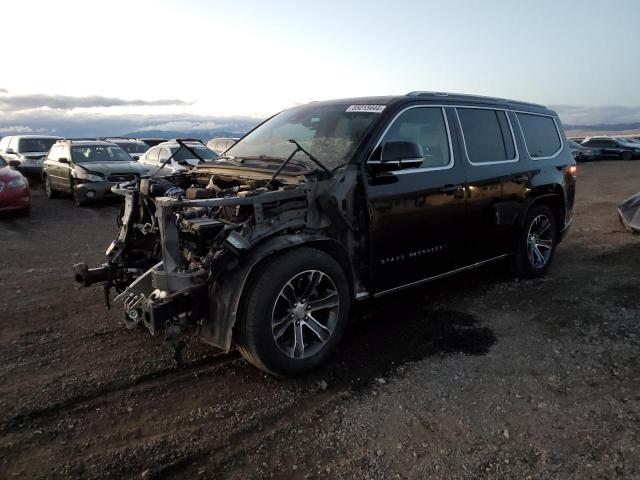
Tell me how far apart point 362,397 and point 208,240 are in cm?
146

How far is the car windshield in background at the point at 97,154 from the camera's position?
42.5ft

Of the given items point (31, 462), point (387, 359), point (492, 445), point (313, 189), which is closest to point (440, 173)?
point (313, 189)

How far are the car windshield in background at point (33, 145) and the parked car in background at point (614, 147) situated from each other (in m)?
33.3

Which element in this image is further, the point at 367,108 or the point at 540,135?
the point at 540,135

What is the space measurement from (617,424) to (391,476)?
1470mm

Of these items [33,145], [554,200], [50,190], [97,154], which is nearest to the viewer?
[554,200]

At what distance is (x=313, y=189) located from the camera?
358 centimetres

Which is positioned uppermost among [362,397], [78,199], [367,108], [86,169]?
[367,108]

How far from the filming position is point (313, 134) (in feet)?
14.1

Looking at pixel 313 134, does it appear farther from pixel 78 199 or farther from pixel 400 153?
pixel 78 199

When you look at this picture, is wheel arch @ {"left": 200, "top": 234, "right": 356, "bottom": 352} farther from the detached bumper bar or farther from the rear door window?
the rear door window

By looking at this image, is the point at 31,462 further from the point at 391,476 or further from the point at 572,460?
the point at 572,460

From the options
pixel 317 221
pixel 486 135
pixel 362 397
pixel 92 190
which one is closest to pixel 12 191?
pixel 92 190

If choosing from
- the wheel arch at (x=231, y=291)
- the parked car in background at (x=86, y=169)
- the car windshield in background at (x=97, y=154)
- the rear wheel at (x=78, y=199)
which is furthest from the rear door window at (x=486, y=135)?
the car windshield in background at (x=97, y=154)
